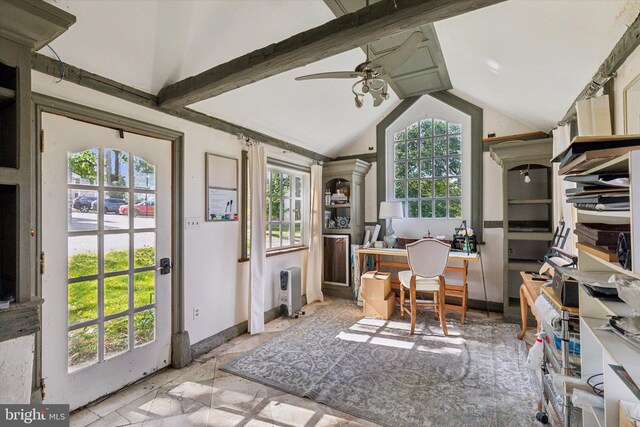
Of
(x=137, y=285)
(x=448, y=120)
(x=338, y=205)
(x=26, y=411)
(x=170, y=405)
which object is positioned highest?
(x=448, y=120)

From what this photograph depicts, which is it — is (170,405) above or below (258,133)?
below

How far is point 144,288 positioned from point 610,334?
2.87m

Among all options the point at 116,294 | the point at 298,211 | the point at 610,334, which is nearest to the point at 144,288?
the point at 116,294

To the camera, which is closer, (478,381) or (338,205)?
(478,381)

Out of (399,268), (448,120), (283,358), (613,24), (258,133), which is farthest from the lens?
(399,268)

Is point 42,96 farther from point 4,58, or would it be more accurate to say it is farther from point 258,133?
point 258,133

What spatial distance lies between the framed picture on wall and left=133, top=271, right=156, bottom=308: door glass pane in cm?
70

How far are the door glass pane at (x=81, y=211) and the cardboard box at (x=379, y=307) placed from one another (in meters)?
2.98

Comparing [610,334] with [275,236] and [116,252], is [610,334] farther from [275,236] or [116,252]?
[275,236]

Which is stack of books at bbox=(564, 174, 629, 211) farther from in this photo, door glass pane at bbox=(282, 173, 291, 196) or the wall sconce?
door glass pane at bbox=(282, 173, 291, 196)

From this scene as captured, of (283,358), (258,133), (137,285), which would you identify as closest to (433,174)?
(258,133)

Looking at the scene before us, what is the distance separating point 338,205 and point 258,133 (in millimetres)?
1771

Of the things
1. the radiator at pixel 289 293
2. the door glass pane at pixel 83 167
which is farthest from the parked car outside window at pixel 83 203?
the radiator at pixel 289 293

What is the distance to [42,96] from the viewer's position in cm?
173
